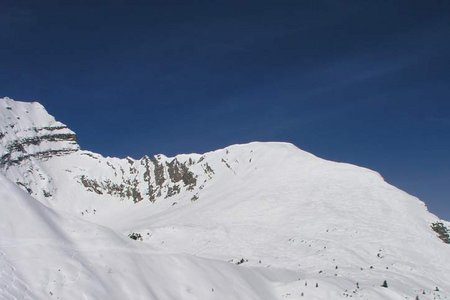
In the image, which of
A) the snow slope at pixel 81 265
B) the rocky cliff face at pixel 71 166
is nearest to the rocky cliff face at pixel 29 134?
the rocky cliff face at pixel 71 166

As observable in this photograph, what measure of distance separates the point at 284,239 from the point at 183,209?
24.3m

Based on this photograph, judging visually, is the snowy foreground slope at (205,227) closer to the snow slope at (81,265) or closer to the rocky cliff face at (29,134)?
the snow slope at (81,265)

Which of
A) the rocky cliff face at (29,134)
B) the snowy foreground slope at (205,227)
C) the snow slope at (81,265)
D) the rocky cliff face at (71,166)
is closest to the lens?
the snow slope at (81,265)

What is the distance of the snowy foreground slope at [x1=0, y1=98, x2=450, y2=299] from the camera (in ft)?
53.9

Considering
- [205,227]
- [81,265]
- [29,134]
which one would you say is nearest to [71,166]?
[29,134]

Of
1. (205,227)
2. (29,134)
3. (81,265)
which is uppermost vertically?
(29,134)

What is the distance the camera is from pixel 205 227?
157 feet

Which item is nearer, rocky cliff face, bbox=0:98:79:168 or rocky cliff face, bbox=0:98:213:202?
rocky cliff face, bbox=0:98:213:202

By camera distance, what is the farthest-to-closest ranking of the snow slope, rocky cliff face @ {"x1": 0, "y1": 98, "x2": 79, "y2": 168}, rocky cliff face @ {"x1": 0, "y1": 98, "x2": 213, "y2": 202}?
rocky cliff face @ {"x1": 0, "y1": 98, "x2": 79, "y2": 168}
rocky cliff face @ {"x1": 0, "y1": 98, "x2": 213, "y2": 202}
the snow slope

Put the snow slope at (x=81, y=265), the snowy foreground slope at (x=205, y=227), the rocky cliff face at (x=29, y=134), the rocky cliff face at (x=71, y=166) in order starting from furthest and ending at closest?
the rocky cliff face at (x=29, y=134) < the rocky cliff face at (x=71, y=166) < the snowy foreground slope at (x=205, y=227) < the snow slope at (x=81, y=265)

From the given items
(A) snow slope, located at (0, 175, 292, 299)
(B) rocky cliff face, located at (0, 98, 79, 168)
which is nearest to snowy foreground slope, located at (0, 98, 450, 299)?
(A) snow slope, located at (0, 175, 292, 299)

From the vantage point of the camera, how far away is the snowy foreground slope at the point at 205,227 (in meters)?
16.4

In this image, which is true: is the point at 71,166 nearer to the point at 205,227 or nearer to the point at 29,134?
the point at 29,134

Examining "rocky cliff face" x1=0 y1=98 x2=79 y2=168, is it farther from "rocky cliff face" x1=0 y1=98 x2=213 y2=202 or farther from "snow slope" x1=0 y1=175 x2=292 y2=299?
"snow slope" x1=0 y1=175 x2=292 y2=299
